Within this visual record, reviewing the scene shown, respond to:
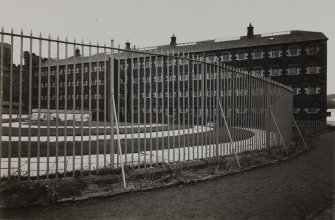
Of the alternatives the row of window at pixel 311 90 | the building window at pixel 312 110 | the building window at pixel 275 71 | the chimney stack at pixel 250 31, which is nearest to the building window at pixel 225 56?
the chimney stack at pixel 250 31

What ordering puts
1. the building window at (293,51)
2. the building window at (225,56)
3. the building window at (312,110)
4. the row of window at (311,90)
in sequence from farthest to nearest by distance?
1. the building window at (225,56)
2. the building window at (293,51)
3. the row of window at (311,90)
4. the building window at (312,110)

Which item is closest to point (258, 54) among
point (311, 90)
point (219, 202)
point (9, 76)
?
point (311, 90)

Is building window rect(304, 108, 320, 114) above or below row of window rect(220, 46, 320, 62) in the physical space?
below

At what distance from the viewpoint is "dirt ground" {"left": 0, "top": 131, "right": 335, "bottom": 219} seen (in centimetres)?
398

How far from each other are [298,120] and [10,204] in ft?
129

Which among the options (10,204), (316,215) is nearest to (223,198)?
(316,215)

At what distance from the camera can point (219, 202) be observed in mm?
4605

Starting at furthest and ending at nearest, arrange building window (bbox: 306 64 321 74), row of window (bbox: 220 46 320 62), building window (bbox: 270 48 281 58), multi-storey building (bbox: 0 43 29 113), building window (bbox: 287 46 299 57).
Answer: building window (bbox: 270 48 281 58) → building window (bbox: 287 46 299 57) → row of window (bbox: 220 46 320 62) → building window (bbox: 306 64 321 74) → multi-storey building (bbox: 0 43 29 113)

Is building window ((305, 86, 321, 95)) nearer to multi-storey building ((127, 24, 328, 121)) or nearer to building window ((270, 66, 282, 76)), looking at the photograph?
multi-storey building ((127, 24, 328, 121))

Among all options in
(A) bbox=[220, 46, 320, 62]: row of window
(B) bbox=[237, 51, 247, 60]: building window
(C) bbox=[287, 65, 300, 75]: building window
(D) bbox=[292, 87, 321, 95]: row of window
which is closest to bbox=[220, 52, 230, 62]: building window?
(A) bbox=[220, 46, 320, 62]: row of window

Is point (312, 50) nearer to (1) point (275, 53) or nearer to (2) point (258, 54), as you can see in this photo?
(1) point (275, 53)

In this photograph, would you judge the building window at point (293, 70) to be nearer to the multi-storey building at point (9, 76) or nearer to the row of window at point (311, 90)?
the row of window at point (311, 90)

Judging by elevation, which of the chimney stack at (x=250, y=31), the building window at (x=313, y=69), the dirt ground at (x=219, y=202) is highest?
the chimney stack at (x=250, y=31)

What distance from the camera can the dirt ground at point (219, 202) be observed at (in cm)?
398
